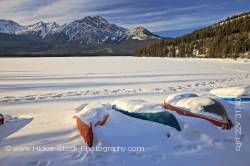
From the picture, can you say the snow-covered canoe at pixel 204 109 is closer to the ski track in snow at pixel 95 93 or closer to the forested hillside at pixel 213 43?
the ski track in snow at pixel 95 93

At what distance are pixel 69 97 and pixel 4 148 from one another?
9.15m

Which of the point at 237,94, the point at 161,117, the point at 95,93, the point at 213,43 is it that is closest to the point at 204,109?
the point at 161,117

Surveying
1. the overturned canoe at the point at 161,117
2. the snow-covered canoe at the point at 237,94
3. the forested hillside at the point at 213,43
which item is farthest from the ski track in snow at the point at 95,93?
the forested hillside at the point at 213,43

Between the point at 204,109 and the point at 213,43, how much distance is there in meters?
101

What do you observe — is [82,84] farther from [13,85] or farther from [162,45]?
[162,45]

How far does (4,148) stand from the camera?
361 inches

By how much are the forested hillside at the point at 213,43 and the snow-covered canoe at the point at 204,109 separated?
7794 cm

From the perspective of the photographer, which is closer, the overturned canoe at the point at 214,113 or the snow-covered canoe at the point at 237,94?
the overturned canoe at the point at 214,113

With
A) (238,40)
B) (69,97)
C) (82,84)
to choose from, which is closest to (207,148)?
(69,97)

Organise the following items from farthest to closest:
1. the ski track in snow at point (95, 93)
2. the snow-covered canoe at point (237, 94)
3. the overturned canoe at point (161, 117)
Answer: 1. the ski track in snow at point (95, 93)
2. the snow-covered canoe at point (237, 94)
3. the overturned canoe at point (161, 117)

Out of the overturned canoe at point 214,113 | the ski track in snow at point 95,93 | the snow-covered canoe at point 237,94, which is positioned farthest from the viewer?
the ski track in snow at point 95,93

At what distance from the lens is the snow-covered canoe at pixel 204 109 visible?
1118 cm

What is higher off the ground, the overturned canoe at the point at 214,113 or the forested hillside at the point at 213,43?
the forested hillside at the point at 213,43

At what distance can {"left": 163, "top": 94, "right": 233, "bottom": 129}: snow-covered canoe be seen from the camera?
11.2 meters
